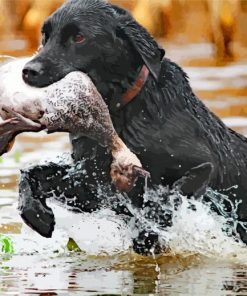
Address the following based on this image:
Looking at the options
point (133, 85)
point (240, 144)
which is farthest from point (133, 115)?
point (240, 144)

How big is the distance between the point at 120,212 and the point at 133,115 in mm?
526

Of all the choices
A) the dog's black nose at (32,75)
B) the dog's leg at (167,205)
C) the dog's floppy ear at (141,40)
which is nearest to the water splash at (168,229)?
the dog's leg at (167,205)

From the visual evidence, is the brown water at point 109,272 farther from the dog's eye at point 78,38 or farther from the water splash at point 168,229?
the dog's eye at point 78,38

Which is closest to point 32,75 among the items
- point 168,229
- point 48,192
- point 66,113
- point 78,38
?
point 66,113

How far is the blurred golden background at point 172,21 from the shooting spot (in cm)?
1764

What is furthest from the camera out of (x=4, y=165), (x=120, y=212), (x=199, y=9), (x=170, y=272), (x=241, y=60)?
(x=199, y=9)

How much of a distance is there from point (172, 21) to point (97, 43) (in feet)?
44.0

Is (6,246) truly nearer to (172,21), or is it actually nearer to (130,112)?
(130,112)

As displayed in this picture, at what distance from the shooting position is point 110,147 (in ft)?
22.3

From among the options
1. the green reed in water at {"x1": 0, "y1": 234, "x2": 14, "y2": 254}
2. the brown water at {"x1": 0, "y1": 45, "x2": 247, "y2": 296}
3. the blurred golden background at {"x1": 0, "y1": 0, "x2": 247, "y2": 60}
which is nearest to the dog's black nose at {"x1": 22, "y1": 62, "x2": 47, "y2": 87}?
the brown water at {"x1": 0, "y1": 45, "x2": 247, "y2": 296}

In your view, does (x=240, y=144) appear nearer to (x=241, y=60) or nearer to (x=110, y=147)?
(x=110, y=147)

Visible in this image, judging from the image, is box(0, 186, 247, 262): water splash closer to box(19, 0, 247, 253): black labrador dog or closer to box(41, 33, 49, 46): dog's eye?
box(19, 0, 247, 253): black labrador dog

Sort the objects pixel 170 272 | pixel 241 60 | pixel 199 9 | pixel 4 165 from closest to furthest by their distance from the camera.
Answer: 1. pixel 170 272
2. pixel 4 165
3. pixel 241 60
4. pixel 199 9

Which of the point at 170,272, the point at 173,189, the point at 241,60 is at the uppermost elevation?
the point at 241,60
